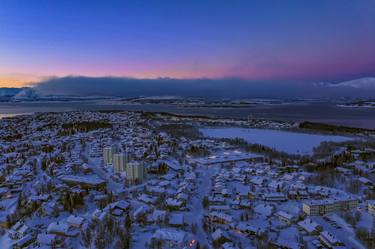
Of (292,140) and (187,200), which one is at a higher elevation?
(187,200)

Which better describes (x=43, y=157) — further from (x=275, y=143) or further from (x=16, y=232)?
(x=275, y=143)

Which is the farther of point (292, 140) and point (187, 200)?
point (292, 140)

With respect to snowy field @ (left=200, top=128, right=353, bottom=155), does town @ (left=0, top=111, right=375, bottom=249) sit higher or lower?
higher

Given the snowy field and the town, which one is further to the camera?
the snowy field

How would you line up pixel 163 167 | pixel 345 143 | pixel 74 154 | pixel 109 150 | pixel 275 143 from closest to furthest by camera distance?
pixel 163 167 < pixel 109 150 < pixel 74 154 < pixel 345 143 < pixel 275 143

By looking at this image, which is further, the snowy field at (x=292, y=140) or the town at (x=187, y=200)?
the snowy field at (x=292, y=140)

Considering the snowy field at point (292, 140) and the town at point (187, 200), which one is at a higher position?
the town at point (187, 200)

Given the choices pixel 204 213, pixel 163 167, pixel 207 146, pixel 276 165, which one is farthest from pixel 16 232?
pixel 207 146

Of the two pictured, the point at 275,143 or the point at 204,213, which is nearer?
the point at 204,213
